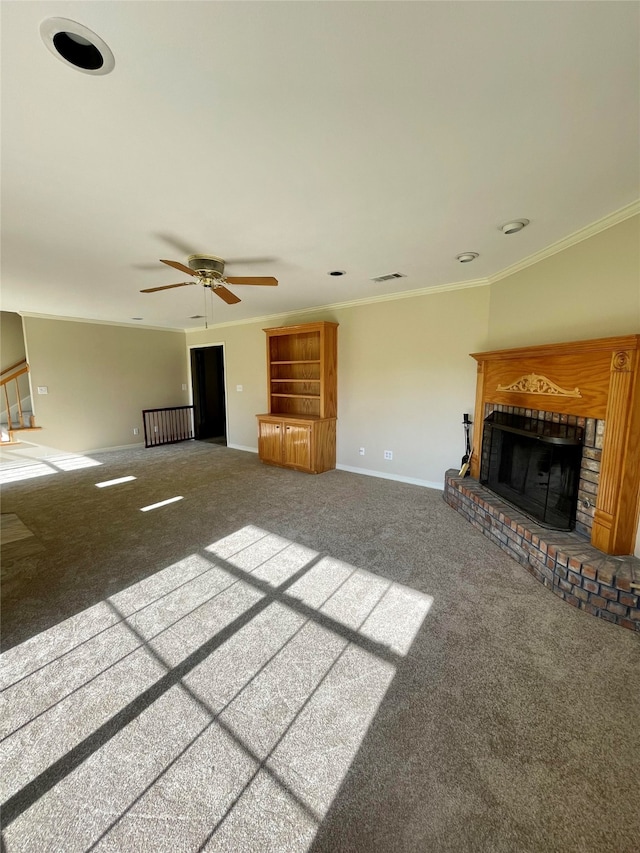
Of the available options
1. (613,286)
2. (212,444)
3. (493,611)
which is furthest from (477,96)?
(212,444)

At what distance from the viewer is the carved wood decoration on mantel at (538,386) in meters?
2.51

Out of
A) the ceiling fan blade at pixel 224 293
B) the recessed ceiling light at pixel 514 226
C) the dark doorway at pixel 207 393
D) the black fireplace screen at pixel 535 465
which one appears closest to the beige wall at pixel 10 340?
the dark doorway at pixel 207 393

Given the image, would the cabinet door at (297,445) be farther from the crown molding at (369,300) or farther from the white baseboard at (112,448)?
the white baseboard at (112,448)

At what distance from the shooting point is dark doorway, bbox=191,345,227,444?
7449 mm

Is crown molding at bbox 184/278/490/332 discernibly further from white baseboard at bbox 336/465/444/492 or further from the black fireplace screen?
white baseboard at bbox 336/465/444/492

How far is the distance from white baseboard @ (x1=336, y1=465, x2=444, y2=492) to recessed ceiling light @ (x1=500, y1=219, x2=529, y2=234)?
280 cm

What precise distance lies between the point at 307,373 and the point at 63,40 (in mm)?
4340

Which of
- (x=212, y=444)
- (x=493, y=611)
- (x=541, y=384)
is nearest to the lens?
(x=493, y=611)

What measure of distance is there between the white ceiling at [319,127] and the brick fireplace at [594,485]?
100cm

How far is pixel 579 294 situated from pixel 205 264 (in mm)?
3113

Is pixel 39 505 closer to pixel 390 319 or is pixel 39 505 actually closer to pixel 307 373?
pixel 307 373

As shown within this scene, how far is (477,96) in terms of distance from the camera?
4.28 feet

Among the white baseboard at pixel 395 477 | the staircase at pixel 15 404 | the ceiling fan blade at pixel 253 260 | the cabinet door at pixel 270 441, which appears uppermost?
the ceiling fan blade at pixel 253 260

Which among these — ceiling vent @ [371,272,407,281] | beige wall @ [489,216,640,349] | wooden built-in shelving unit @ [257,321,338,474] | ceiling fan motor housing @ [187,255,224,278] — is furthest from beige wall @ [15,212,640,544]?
ceiling fan motor housing @ [187,255,224,278]
